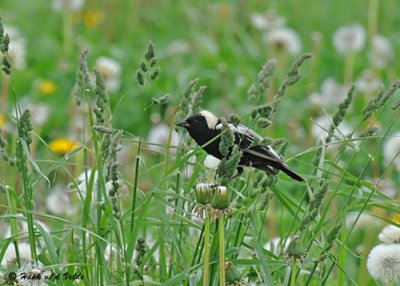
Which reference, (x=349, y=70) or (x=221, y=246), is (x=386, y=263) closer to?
(x=221, y=246)

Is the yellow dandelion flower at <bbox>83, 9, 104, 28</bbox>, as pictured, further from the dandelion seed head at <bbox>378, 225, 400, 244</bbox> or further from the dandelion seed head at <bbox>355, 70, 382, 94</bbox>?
the dandelion seed head at <bbox>378, 225, 400, 244</bbox>

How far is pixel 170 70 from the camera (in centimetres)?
702

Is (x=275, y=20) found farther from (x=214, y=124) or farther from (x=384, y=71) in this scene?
(x=214, y=124)

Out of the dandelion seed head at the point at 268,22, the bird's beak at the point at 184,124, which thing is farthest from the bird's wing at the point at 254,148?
the dandelion seed head at the point at 268,22

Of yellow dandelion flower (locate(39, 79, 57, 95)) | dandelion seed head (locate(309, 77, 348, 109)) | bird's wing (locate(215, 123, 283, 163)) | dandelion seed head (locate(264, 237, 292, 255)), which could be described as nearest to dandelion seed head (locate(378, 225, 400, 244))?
dandelion seed head (locate(264, 237, 292, 255))

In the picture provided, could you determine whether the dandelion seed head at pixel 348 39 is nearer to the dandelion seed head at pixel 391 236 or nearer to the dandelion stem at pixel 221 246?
the dandelion seed head at pixel 391 236

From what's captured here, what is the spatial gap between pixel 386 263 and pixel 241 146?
1.50ft

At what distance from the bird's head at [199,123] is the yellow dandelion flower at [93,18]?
5.71m

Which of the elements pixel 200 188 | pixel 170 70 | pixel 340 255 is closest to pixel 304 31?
pixel 170 70

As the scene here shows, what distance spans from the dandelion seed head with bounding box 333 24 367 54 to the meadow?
0.01 meters

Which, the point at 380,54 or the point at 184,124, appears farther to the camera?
the point at 380,54

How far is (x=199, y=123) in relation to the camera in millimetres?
2576

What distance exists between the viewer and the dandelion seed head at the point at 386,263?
2.63m

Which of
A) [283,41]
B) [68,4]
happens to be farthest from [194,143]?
[68,4]
